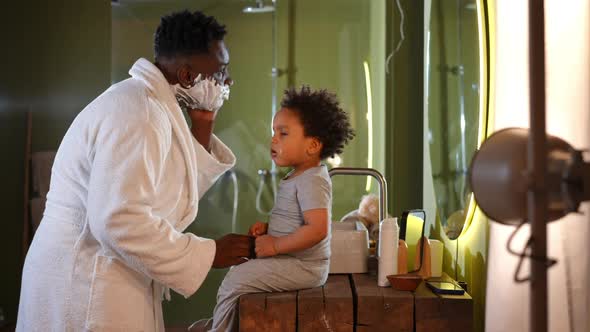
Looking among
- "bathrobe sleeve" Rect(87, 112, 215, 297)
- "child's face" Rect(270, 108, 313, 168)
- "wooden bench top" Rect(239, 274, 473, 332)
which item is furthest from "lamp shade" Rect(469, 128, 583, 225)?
"child's face" Rect(270, 108, 313, 168)

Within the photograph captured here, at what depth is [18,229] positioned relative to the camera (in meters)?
3.91

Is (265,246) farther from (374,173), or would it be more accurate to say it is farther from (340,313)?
(374,173)

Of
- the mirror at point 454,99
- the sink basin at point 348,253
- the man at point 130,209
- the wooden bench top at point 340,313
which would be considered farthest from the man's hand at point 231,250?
the mirror at point 454,99

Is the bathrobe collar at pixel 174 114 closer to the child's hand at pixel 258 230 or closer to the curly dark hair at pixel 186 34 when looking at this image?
the curly dark hair at pixel 186 34

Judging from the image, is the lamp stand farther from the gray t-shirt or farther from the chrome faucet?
the chrome faucet

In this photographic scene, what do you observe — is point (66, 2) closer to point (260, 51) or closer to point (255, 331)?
point (260, 51)

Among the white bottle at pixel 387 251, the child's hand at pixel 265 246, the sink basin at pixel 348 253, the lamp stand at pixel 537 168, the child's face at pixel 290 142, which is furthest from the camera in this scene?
the sink basin at pixel 348 253

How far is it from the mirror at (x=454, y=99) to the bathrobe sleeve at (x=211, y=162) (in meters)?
0.63

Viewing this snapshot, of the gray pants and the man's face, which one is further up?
the man's face

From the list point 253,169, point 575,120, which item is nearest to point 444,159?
point 575,120

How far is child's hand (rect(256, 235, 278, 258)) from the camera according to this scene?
62.4 inches

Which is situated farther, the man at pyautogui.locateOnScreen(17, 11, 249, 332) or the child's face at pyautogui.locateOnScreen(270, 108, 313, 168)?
the child's face at pyautogui.locateOnScreen(270, 108, 313, 168)

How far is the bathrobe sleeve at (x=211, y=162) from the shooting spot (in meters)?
1.68

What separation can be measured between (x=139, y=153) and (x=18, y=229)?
9.61 feet
